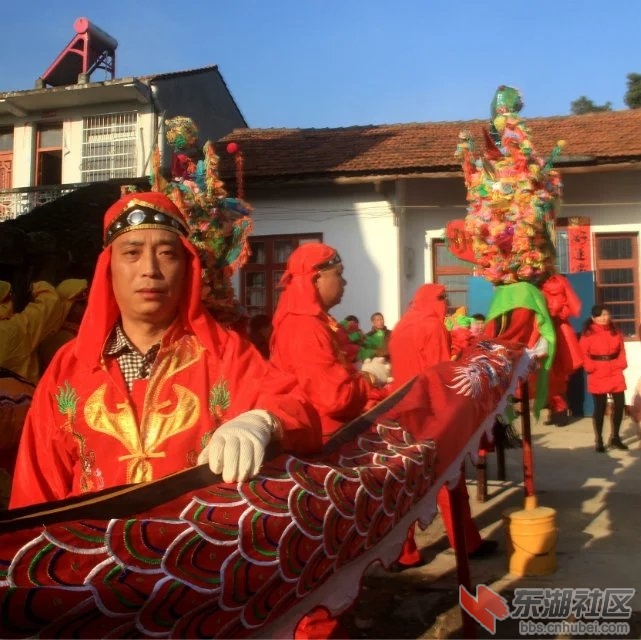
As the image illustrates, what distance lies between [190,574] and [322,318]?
238 cm

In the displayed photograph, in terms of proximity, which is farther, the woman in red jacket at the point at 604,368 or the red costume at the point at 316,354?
the woman in red jacket at the point at 604,368

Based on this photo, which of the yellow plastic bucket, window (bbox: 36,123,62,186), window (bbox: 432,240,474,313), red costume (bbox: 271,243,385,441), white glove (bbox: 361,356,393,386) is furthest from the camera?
window (bbox: 36,123,62,186)

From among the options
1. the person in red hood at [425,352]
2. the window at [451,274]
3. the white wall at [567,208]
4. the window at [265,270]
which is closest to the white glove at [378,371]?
the person in red hood at [425,352]

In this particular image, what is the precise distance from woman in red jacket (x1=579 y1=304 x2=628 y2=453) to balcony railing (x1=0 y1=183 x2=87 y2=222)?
9.60 m

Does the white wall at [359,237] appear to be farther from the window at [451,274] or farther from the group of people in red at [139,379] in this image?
the group of people in red at [139,379]

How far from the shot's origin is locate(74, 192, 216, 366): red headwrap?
2.02 metres

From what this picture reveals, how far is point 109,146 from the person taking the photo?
46.7ft

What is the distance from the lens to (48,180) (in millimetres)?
15164

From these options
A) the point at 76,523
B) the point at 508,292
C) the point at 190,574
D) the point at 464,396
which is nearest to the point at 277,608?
the point at 190,574

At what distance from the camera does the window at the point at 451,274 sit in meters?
12.2

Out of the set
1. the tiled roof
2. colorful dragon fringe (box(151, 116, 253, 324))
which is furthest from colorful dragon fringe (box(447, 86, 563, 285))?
the tiled roof

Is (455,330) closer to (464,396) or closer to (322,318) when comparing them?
(322,318)

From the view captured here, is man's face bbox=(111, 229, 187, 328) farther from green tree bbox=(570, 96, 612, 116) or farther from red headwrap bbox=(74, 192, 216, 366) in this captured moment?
green tree bbox=(570, 96, 612, 116)

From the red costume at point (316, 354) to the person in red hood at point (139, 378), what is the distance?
4.11 feet
